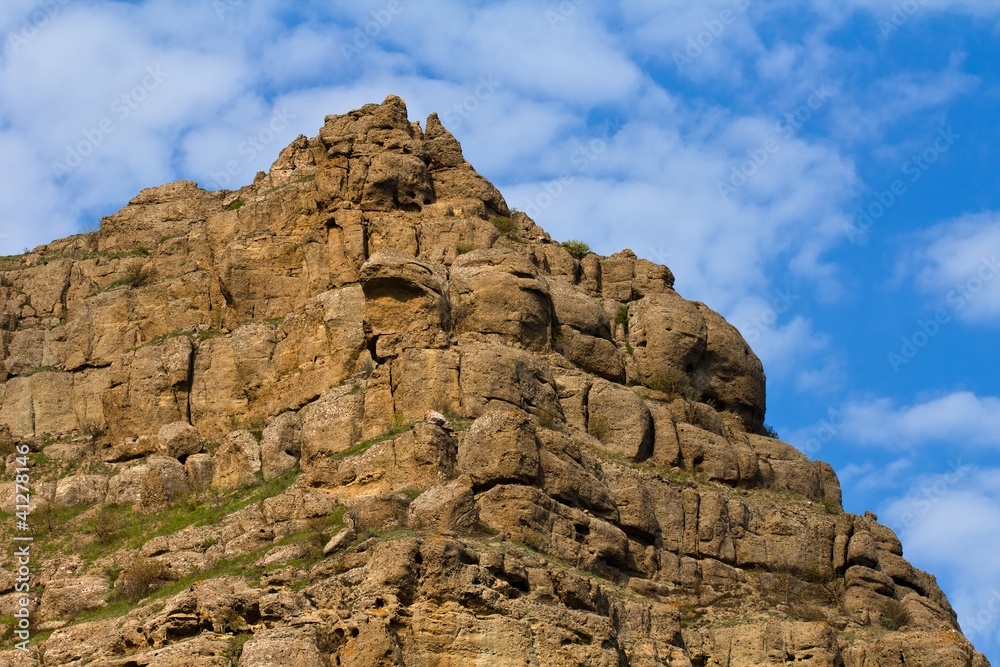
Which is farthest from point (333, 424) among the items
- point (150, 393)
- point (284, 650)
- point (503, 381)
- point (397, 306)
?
point (284, 650)

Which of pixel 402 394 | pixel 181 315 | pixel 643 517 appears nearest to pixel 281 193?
pixel 181 315

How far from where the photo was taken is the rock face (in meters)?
52.0

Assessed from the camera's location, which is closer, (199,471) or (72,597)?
(72,597)

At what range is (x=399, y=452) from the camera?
58531 millimetres

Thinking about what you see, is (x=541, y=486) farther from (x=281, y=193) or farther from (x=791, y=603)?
(x=281, y=193)

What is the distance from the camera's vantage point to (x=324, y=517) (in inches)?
2282

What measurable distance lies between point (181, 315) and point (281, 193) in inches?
212

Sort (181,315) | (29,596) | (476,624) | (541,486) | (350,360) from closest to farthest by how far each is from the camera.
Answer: (476,624) < (541,486) < (29,596) < (350,360) < (181,315)

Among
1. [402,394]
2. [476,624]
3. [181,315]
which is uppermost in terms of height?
[181,315]

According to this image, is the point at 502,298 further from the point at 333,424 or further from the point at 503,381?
the point at 333,424

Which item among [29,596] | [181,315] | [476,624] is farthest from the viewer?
[181,315]

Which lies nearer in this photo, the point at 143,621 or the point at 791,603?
the point at 143,621

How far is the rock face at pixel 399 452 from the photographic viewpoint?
171 ft

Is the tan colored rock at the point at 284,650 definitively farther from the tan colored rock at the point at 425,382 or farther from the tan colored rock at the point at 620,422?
the tan colored rock at the point at 620,422
